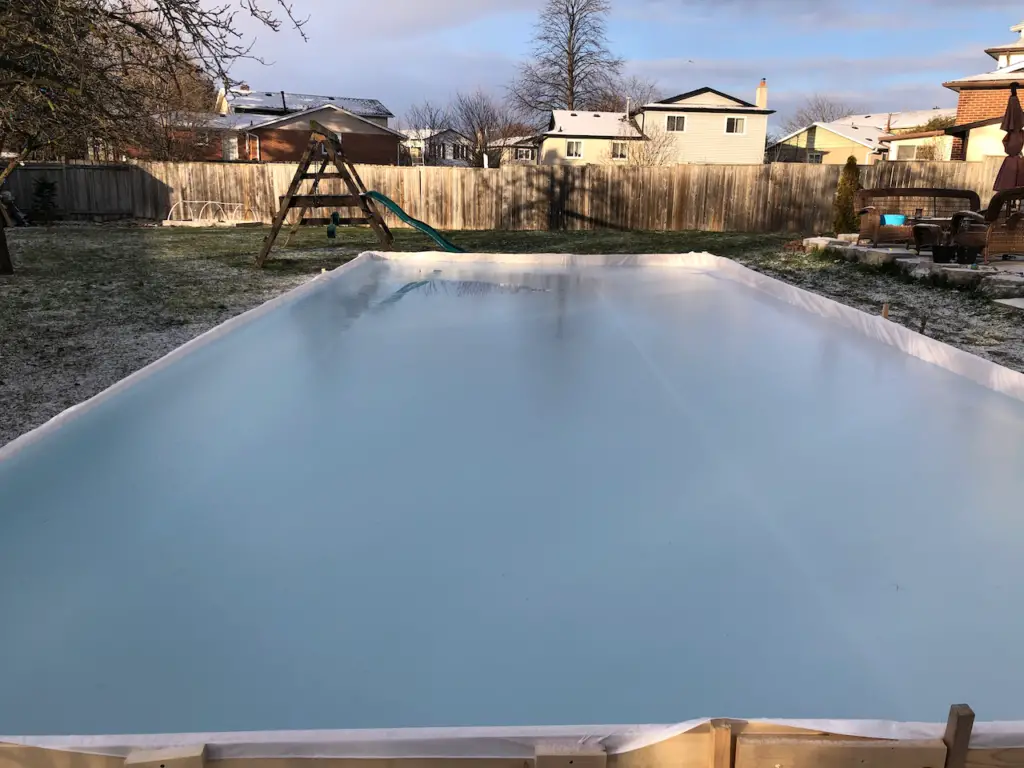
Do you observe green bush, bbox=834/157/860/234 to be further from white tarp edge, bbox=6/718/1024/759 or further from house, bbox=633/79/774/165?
house, bbox=633/79/774/165

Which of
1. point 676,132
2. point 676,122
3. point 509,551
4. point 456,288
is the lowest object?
point 509,551

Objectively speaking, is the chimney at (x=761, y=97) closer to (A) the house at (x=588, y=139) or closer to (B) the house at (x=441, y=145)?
(A) the house at (x=588, y=139)

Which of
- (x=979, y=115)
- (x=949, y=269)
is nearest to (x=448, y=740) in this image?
(x=949, y=269)

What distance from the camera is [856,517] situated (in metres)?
1.61

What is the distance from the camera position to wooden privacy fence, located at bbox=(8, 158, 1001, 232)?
13125 mm

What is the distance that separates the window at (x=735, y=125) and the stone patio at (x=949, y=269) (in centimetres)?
1829

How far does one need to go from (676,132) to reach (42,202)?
1922cm

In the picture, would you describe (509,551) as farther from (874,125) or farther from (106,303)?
(874,125)

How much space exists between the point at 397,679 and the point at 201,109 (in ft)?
72.2

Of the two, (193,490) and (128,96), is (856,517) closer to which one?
(193,490)

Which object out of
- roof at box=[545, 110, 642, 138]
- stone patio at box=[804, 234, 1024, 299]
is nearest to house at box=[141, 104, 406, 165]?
Result: roof at box=[545, 110, 642, 138]

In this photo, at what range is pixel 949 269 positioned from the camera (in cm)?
599

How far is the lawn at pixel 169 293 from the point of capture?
3.69 m

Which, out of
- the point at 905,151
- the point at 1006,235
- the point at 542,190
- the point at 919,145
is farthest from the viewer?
the point at 905,151
